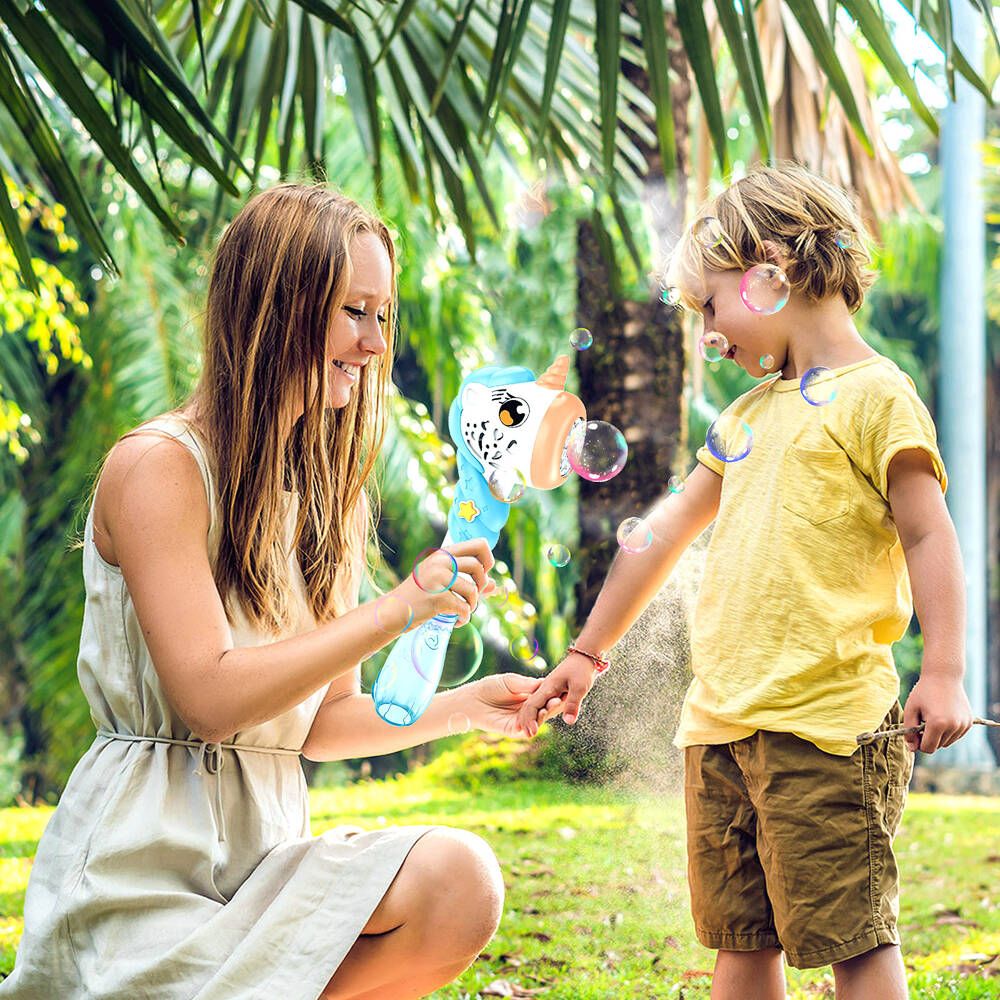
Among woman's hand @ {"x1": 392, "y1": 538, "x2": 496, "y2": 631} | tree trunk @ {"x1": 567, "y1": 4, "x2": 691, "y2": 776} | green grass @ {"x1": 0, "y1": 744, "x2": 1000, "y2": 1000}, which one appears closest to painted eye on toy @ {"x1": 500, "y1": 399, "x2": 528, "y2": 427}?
woman's hand @ {"x1": 392, "y1": 538, "x2": 496, "y2": 631}

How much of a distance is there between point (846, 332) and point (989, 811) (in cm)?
490

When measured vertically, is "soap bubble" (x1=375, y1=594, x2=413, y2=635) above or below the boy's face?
below

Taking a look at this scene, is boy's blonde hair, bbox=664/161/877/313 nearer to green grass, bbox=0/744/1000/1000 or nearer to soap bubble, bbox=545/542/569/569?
soap bubble, bbox=545/542/569/569

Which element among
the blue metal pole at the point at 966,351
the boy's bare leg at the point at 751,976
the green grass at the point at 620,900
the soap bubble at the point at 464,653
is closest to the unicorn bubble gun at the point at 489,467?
the soap bubble at the point at 464,653

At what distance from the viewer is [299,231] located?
188 centimetres

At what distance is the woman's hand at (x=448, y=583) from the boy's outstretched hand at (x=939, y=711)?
603 millimetres

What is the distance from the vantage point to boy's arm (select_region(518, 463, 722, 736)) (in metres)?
2.09

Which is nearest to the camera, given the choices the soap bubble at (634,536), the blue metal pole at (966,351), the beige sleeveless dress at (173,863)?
the beige sleeveless dress at (173,863)

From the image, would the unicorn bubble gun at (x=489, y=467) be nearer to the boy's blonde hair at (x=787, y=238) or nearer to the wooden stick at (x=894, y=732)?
the boy's blonde hair at (x=787, y=238)

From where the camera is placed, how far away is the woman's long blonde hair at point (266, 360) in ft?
6.07

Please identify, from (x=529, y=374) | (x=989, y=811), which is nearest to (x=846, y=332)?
(x=529, y=374)

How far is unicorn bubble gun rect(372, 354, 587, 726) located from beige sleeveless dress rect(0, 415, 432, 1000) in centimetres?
20

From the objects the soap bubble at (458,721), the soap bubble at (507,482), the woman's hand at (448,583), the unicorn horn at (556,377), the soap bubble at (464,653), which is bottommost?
the soap bubble at (458,721)

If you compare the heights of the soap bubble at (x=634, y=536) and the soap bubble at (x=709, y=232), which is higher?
the soap bubble at (x=709, y=232)
